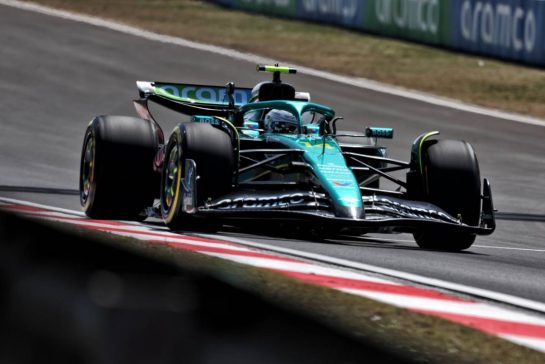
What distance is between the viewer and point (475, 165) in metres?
10.1

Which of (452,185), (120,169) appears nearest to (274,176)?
(120,169)

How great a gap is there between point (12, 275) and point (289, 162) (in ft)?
22.5

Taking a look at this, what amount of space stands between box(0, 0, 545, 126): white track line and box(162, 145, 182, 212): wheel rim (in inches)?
497

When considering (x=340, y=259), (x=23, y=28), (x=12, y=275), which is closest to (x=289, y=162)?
(x=340, y=259)

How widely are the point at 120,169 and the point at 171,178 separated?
81 cm

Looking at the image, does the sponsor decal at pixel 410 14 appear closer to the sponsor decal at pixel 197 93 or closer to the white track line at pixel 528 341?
the sponsor decal at pixel 197 93

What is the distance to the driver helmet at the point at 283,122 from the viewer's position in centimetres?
1085

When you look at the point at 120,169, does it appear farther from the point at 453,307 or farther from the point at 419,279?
the point at 453,307

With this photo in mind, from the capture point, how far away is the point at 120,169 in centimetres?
1048

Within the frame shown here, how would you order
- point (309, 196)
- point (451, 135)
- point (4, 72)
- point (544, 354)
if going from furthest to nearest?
point (4, 72) → point (451, 135) → point (309, 196) → point (544, 354)

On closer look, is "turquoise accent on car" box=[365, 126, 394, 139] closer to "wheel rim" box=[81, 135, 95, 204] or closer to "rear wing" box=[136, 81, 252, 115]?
"rear wing" box=[136, 81, 252, 115]

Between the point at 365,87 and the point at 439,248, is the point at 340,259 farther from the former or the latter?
the point at 365,87

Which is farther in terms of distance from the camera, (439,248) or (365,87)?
(365,87)

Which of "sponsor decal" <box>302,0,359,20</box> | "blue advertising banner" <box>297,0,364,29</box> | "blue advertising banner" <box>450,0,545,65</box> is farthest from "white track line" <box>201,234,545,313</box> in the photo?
"sponsor decal" <box>302,0,359,20</box>
